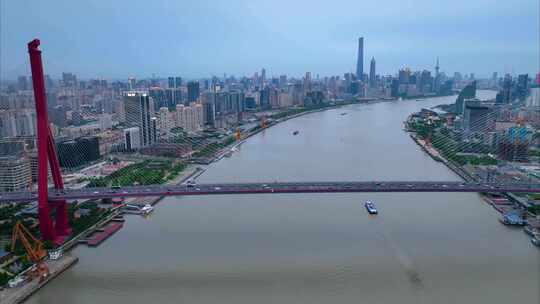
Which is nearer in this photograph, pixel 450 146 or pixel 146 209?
pixel 146 209

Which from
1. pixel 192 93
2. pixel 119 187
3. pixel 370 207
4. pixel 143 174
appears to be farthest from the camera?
pixel 192 93

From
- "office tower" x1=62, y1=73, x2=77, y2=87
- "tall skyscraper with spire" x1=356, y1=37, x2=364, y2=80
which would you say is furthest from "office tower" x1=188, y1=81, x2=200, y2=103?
"tall skyscraper with spire" x1=356, y1=37, x2=364, y2=80

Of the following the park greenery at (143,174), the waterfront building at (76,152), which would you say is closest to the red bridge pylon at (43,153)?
the park greenery at (143,174)

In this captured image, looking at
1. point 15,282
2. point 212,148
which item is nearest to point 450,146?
point 212,148

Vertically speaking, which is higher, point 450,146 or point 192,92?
point 192,92

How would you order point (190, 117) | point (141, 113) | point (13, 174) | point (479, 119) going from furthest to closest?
point (190, 117), point (479, 119), point (141, 113), point (13, 174)

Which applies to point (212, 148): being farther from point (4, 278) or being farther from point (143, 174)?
point (4, 278)
